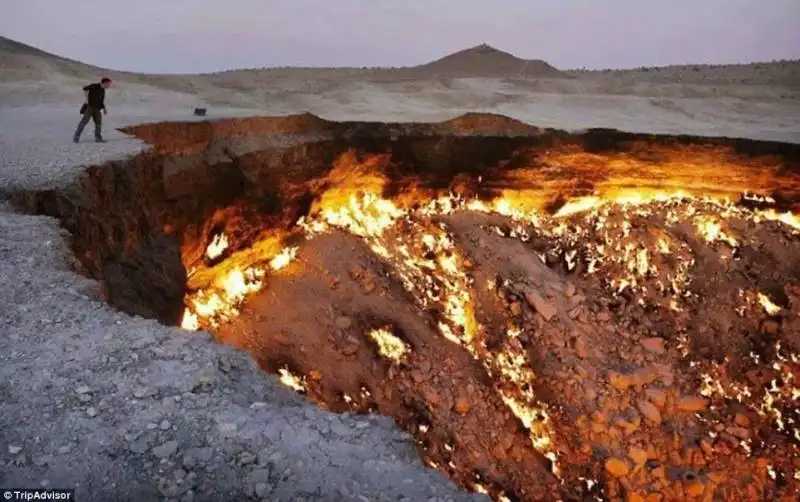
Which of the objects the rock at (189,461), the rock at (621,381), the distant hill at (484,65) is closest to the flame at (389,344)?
the rock at (621,381)

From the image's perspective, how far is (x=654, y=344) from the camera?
29.0ft

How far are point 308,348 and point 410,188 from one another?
4.11m

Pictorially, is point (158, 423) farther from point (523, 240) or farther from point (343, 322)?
point (523, 240)

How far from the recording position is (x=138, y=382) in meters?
3.22

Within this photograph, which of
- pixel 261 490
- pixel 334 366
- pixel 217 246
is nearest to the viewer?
pixel 261 490

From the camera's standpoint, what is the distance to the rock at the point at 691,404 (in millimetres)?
8039

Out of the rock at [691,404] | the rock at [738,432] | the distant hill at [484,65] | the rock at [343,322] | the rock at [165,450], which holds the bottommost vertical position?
the rock at [738,432]

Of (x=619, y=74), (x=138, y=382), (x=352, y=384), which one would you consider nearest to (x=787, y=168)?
(x=352, y=384)

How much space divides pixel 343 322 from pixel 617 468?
432 cm

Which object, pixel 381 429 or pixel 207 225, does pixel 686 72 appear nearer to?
pixel 207 225

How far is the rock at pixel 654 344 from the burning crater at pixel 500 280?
33mm

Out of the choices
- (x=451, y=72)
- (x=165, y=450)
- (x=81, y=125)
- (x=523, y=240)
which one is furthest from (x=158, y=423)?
(x=451, y=72)

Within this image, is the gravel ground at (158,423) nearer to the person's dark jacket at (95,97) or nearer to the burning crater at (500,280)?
the burning crater at (500,280)

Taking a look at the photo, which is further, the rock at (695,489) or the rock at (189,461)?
the rock at (695,489)
